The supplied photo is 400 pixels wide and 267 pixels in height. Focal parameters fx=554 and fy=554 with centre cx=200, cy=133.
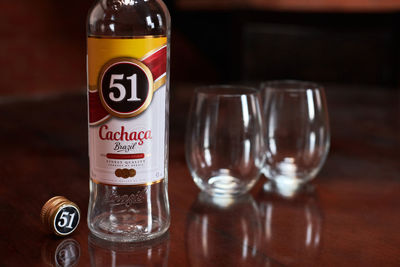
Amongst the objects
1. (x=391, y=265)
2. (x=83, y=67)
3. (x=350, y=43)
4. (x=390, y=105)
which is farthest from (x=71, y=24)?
(x=391, y=265)

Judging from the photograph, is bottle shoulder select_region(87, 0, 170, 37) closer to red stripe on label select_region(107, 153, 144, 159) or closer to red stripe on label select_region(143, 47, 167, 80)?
red stripe on label select_region(143, 47, 167, 80)

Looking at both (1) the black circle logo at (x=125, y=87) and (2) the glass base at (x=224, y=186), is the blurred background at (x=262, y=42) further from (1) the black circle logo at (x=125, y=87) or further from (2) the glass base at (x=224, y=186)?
(1) the black circle logo at (x=125, y=87)

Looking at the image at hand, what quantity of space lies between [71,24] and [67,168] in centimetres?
226

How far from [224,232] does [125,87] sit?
223mm

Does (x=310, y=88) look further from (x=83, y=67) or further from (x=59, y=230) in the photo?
(x=83, y=67)

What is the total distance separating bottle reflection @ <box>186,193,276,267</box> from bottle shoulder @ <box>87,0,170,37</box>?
256 mm

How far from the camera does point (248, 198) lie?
840mm

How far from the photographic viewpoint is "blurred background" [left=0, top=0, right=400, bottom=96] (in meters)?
2.89

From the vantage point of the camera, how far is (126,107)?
0.66m

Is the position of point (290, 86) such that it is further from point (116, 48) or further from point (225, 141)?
point (116, 48)

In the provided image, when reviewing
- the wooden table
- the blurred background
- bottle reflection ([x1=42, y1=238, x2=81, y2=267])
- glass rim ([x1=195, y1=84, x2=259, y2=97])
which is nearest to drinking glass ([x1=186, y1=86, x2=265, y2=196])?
glass rim ([x1=195, y1=84, x2=259, y2=97])

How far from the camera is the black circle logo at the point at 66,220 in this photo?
0.66 metres

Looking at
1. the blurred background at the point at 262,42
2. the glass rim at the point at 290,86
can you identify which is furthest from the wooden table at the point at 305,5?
the glass rim at the point at 290,86

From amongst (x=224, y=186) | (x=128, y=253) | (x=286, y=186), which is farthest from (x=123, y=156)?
(x=286, y=186)
